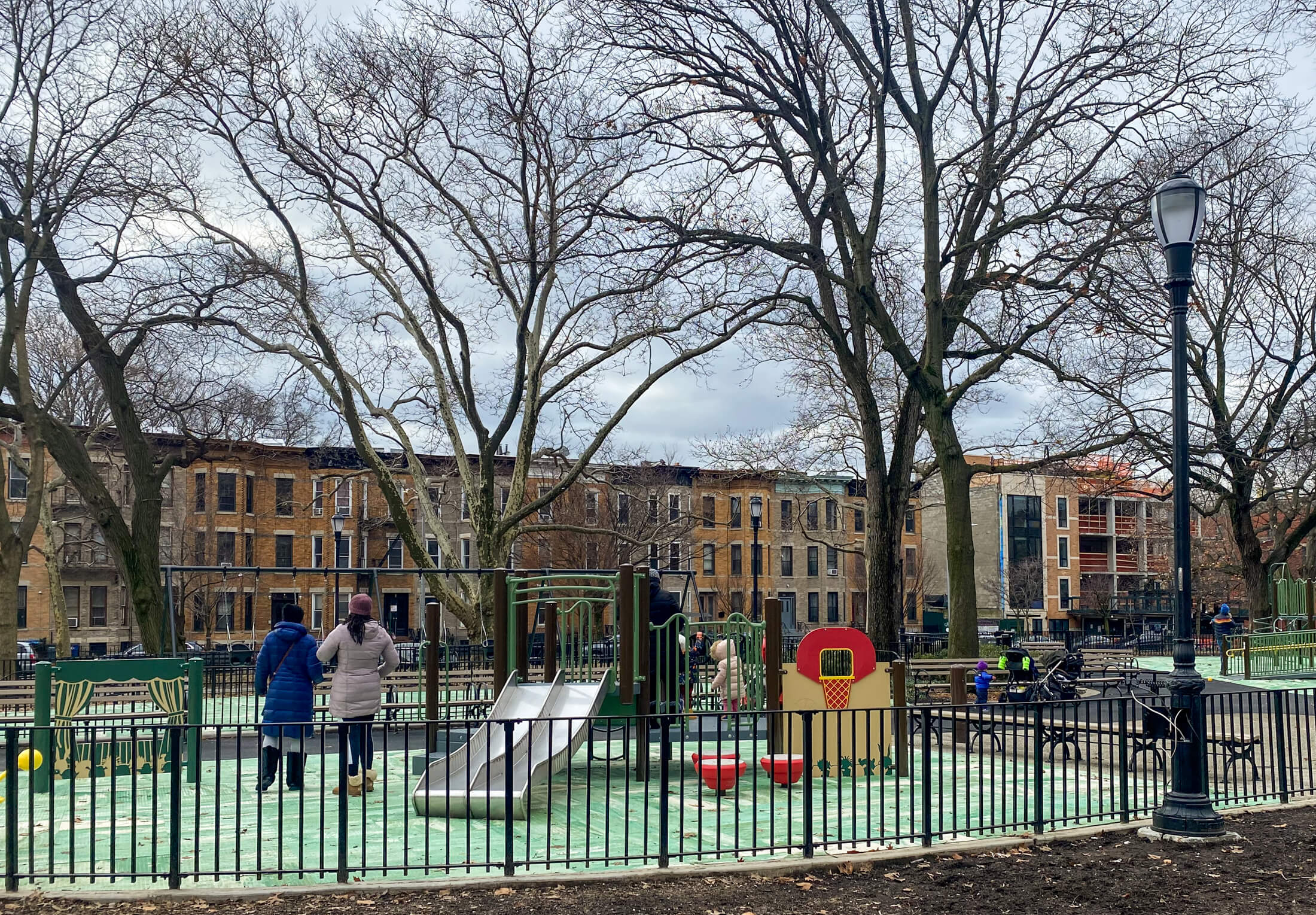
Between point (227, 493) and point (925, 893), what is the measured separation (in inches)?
2074

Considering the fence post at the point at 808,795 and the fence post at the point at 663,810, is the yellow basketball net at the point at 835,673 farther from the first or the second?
the fence post at the point at 663,810

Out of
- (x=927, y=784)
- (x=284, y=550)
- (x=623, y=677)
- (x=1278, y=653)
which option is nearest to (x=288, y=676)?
(x=623, y=677)

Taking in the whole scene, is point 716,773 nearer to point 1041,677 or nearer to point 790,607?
point 1041,677

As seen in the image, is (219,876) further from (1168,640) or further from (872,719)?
(1168,640)

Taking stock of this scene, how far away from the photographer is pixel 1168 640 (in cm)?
4178

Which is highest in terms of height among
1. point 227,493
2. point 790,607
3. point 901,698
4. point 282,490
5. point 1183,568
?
point 282,490

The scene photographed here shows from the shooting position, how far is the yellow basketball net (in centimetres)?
1283

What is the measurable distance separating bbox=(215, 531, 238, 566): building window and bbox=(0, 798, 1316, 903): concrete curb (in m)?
50.6

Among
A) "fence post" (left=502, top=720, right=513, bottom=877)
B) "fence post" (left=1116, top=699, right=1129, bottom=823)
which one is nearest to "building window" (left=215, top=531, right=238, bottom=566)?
"fence post" (left=502, top=720, right=513, bottom=877)

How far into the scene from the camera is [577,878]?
757 cm

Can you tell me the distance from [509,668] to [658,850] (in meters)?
5.47

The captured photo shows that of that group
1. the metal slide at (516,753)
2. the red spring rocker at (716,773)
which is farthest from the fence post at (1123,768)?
the metal slide at (516,753)

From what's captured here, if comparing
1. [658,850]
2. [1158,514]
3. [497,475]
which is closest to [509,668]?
[658,850]

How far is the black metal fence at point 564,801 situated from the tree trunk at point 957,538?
952cm
